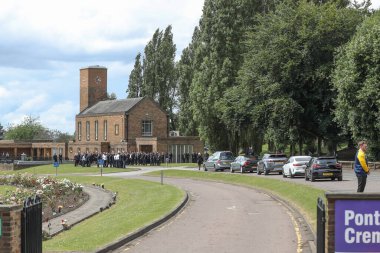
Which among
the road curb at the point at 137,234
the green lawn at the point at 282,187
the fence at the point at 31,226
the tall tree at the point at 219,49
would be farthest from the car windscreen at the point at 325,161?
the tall tree at the point at 219,49

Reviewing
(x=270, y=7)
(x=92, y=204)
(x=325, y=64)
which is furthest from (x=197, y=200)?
(x=270, y=7)

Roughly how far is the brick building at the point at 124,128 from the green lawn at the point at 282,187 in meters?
26.2

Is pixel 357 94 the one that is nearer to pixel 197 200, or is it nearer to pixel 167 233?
pixel 197 200

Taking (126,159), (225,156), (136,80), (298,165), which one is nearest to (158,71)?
(136,80)

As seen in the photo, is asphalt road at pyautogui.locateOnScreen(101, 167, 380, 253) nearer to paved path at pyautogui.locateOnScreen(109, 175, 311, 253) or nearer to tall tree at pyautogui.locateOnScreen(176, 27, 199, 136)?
paved path at pyautogui.locateOnScreen(109, 175, 311, 253)

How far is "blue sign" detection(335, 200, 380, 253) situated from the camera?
10359 millimetres

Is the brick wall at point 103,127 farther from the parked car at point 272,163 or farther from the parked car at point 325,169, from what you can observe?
the parked car at point 325,169

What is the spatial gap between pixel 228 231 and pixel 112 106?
2993 inches

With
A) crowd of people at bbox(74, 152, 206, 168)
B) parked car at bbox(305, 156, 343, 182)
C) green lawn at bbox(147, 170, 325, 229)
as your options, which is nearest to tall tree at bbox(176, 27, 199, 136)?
crowd of people at bbox(74, 152, 206, 168)

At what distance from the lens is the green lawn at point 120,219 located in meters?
16.2

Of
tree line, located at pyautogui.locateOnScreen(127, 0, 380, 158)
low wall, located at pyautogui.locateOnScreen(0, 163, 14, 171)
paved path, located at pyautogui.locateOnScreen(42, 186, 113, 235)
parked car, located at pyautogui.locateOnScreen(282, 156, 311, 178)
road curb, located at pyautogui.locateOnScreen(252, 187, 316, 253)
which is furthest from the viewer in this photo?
low wall, located at pyautogui.locateOnScreen(0, 163, 14, 171)

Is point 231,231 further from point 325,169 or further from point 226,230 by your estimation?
point 325,169

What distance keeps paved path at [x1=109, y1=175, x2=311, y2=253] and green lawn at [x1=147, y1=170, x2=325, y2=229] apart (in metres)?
0.66

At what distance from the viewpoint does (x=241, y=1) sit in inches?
2749
